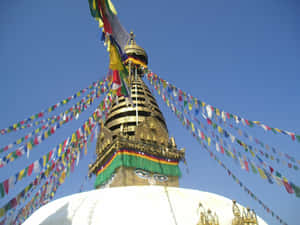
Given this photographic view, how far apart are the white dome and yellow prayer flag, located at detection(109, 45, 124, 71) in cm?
350

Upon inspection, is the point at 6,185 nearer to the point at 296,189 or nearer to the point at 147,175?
the point at 147,175

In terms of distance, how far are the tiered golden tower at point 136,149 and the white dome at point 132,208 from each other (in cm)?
492

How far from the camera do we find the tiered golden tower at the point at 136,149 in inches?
482

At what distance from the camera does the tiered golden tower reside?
12.2 meters

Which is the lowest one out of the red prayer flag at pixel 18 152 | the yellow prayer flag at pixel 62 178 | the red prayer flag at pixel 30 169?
the red prayer flag at pixel 30 169

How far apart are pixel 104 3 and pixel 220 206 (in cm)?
644

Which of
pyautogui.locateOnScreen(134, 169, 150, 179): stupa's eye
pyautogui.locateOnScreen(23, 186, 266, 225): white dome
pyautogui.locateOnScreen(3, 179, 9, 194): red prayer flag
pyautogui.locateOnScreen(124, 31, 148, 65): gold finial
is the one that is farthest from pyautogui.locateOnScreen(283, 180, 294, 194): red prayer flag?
pyautogui.locateOnScreen(124, 31, 148, 65): gold finial

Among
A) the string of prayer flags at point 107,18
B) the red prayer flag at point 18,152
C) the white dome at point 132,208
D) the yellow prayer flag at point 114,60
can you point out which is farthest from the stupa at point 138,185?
the string of prayer flags at point 107,18

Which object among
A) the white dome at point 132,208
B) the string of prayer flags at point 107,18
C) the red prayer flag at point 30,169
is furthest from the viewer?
the red prayer flag at point 30,169

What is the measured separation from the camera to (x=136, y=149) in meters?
12.8

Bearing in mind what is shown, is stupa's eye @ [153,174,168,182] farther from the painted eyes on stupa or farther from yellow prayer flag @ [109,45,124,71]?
yellow prayer flag @ [109,45,124,71]

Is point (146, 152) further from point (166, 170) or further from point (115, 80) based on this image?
point (115, 80)

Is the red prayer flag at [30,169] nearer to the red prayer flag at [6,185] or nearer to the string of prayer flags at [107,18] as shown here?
the red prayer flag at [6,185]

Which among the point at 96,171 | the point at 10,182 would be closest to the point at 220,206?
the point at 10,182
